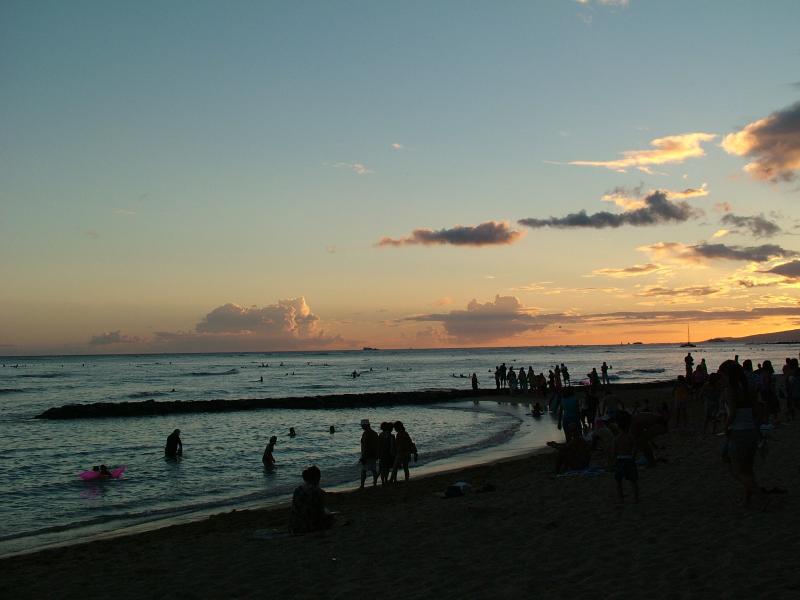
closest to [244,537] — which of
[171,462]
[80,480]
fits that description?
[80,480]

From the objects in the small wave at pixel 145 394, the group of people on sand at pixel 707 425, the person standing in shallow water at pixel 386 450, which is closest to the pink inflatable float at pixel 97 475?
the person standing in shallow water at pixel 386 450

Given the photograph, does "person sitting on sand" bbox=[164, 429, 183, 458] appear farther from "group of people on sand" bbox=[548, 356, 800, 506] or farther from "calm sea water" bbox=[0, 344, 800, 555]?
"group of people on sand" bbox=[548, 356, 800, 506]

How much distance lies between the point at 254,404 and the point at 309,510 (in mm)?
40343

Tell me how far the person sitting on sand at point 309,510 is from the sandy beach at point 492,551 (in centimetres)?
33

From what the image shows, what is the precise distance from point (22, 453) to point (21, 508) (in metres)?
11.6

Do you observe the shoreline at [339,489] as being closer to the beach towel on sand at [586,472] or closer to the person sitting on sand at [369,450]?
the person sitting on sand at [369,450]

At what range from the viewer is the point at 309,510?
10656 millimetres

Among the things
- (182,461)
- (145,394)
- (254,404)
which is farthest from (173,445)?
(145,394)

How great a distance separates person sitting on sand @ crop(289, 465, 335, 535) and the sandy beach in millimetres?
331

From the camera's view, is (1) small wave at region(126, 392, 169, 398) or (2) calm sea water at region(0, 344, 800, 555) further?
(1) small wave at region(126, 392, 169, 398)

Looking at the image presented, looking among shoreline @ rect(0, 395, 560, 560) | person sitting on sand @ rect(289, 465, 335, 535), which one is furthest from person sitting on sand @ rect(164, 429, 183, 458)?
person sitting on sand @ rect(289, 465, 335, 535)

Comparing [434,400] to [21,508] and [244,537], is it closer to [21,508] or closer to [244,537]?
[21,508]

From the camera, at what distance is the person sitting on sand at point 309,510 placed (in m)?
10.6

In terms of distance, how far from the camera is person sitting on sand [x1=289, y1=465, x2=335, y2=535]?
10.6 meters
